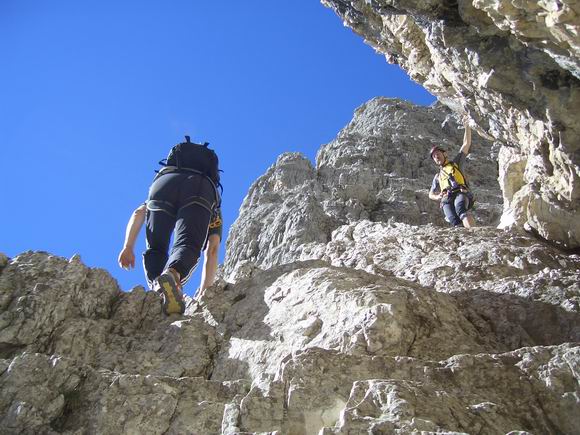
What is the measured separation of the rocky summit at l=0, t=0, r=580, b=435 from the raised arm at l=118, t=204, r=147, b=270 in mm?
896

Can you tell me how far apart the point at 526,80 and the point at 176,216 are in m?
5.73

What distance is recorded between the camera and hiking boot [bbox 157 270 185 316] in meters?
7.91

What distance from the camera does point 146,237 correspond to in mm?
9328

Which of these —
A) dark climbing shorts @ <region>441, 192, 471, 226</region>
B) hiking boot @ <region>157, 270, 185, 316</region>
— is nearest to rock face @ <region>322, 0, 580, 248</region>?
dark climbing shorts @ <region>441, 192, 471, 226</region>

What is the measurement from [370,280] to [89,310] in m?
3.91

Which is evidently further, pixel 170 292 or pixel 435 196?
pixel 435 196

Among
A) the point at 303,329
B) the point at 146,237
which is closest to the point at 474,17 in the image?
the point at 303,329

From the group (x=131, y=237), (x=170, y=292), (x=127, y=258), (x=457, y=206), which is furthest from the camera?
(x=457, y=206)

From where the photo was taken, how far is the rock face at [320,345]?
4.72 m

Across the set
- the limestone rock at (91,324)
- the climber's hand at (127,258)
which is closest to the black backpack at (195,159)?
the climber's hand at (127,258)

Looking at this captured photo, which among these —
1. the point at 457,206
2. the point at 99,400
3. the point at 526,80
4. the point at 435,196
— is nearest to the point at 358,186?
the point at 435,196

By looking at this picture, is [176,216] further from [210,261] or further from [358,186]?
[358,186]

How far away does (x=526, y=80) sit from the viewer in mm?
8281

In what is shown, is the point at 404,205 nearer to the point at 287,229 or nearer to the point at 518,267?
the point at 287,229
